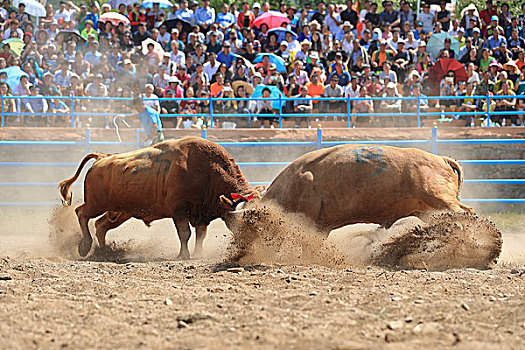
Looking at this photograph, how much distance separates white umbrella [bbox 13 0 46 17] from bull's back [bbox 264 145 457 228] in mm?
10230

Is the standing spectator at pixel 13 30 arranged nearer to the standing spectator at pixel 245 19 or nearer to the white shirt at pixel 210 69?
the white shirt at pixel 210 69

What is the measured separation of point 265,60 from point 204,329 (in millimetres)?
10140

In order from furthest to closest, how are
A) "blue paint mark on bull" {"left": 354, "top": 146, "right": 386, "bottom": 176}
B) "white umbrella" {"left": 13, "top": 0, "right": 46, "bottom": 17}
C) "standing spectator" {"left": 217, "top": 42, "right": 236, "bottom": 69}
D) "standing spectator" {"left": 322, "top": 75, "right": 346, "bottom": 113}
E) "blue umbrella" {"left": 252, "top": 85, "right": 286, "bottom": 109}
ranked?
"white umbrella" {"left": 13, "top": 0, "right": 46, "bottom": 17} → "standing spectator" {"left": 217, "top": 42, "right": 236, "bottom": 69} → "standing spectator" {"left": 322, "top": 75, "right": 346, "bottom": 113} → "blue umbrella" {"left": 252, "top": 85, "right": 286, "bottom": 109} → "blue paint mark on bull" {"left": 354, "top": 146, "right": 386, "bottom": 176}

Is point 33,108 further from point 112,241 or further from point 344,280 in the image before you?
point 344,280

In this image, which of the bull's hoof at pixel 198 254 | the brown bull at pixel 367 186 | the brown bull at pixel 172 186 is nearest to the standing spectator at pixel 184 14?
the brown bull at pixel 172 186

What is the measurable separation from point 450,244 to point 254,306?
8.05ft

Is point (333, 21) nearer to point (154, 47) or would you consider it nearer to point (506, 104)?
point (154, 47)

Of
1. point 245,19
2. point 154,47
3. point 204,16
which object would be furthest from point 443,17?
point 154,47

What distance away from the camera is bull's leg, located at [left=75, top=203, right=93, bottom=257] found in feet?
26.9

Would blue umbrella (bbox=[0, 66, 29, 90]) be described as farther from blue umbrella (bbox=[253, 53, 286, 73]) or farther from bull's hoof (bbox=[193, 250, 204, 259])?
bull's hoof (bbox=[193, 250, 204, 259])

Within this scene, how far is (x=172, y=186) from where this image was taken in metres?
7.74

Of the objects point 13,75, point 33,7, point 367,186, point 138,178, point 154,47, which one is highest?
point 33,7

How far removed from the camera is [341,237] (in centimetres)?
805

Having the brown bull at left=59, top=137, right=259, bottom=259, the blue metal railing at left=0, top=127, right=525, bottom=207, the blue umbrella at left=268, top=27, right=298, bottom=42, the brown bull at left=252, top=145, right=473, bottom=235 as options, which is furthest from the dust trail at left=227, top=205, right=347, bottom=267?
the blue umbrella at left=268, top=27, right=298, bottom=42
